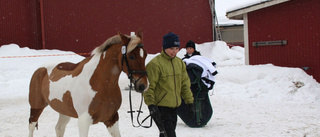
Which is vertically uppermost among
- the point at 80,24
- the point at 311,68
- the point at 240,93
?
the point at 80,24

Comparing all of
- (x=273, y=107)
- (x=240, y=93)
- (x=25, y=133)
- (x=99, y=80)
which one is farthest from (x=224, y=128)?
(x=240, y=93)

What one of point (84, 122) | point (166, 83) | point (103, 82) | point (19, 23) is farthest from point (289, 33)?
point (19, 23)

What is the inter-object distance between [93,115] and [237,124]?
352cm

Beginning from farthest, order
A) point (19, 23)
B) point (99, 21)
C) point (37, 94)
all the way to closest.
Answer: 1. point (99, 21)
2. point (19, 23)
3. point (37, 94)

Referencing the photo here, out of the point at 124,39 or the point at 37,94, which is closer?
the point at 124,39

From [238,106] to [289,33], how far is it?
4921 mm

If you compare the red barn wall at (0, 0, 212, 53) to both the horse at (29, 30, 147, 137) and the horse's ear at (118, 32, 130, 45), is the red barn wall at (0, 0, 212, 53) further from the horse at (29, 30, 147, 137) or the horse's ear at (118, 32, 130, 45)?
the horse's ear at (118, 32, 130, 45)

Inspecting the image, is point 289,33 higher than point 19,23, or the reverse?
point 19,23

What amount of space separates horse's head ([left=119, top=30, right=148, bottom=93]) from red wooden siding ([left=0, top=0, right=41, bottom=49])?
15949 millimetres

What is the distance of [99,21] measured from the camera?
19922 millimetres

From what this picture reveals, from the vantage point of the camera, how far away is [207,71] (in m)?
5.86

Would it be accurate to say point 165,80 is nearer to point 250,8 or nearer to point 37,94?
point 37,94

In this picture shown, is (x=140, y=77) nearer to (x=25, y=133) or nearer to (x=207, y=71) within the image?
(x=207, y=71)

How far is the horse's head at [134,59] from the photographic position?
3.36 m
